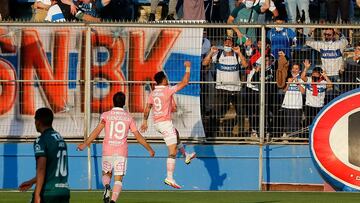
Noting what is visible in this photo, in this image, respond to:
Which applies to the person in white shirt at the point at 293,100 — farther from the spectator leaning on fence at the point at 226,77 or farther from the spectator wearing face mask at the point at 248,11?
the spectator wearing face mask at the point at 248,11

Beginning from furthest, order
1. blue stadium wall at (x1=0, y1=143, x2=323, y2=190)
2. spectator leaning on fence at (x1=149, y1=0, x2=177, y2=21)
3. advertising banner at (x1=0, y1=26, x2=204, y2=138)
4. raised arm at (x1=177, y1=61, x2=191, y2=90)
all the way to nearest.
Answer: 1. spectator leaning on fence at (x1=149, y1=0, x2=177, y2=21)
2. blue stadium wall at (x1=0, y1=143, x2=323, y2=190)
3. advertising banner at (x1=0, y1=26, x2=204, y2=138)
4. raised arm at (x1=177, y1=61, x2=191, y2=90)

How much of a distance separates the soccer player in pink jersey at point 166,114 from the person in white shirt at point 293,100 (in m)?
2.30

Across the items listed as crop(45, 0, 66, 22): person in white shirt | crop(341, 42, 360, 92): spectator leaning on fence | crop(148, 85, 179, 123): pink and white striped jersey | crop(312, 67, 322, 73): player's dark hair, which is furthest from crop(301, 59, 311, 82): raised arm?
crop(45, 0, 66, 22): person in white shirt

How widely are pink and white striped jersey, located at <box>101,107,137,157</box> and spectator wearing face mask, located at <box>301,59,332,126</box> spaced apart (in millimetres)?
5250

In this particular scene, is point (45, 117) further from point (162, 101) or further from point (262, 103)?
point (262, 103)

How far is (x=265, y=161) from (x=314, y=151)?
1231 millimetres

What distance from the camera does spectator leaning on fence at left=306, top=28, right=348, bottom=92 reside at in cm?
2328

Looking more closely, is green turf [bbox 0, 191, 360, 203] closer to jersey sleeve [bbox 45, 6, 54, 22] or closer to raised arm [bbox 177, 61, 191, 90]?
raised arm [bbox 177, 61, 191, 90]

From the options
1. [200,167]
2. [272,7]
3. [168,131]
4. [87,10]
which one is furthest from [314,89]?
[87,10]

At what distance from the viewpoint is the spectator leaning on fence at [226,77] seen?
2345 cm

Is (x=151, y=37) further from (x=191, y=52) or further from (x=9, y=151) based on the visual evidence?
(x=9, y=151)

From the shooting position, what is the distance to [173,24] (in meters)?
23.7

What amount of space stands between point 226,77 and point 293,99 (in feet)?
4.77

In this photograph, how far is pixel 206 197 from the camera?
21.1 m
